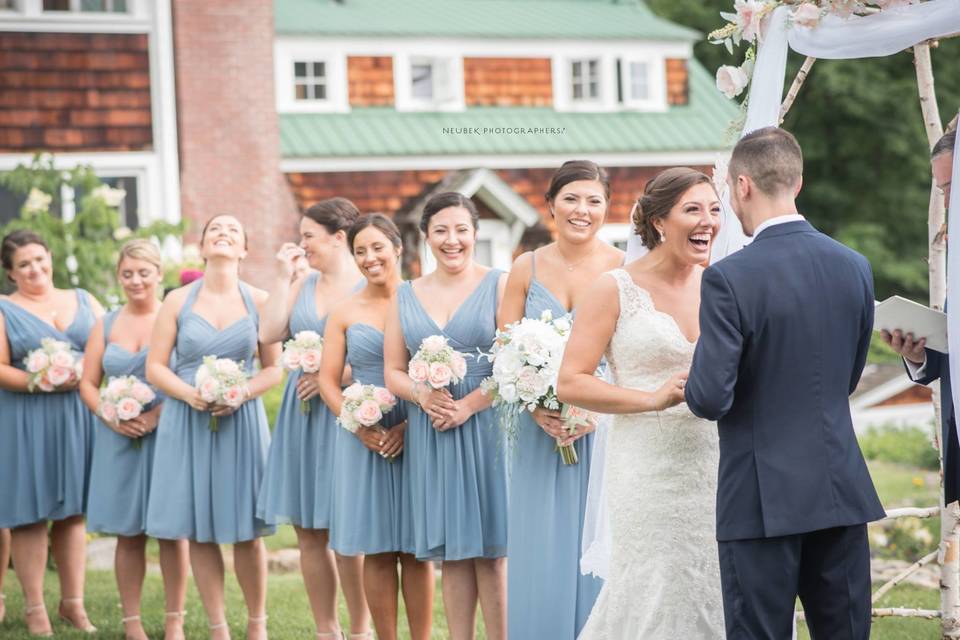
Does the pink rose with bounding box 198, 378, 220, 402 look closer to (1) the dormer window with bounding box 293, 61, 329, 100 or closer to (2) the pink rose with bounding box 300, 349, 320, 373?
(2) the pink rose with bounding box 300, 349, 320, 373

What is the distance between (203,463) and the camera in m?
7.09

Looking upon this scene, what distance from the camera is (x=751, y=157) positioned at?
12.8ft

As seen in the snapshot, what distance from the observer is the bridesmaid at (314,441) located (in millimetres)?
6762

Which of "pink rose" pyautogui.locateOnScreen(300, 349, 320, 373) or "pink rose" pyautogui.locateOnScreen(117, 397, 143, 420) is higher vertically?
"pink rose" pyautogui.locateOnScreen(300, 349, 320, 373)

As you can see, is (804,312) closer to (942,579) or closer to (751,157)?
(751,157)

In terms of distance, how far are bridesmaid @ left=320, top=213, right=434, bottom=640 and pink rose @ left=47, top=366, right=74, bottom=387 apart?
2089 millimetres

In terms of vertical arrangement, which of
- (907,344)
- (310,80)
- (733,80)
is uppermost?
(310,80)

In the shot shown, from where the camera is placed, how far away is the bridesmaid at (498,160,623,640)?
548 centimetres

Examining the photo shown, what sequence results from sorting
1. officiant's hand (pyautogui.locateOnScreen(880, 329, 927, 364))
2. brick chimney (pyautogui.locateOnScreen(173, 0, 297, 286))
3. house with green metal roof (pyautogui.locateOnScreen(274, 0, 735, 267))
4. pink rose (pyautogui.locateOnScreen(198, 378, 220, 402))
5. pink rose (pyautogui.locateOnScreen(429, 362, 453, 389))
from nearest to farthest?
officiant's hand (pyautogui.locateOnScreen(880, 329, 927, 364)), pink rose (pyautogui.locateOnScreen(429, 362, 453, 389)), pink rose (pyautogui.locateOnScreen(198, 378, 220, 402)), brick chimney (pyautogui.locateOnScreen(173, 0, 297, 286)), house with green metal roof (pyautogui.locateOnScreen(274, 0, 735, 267))

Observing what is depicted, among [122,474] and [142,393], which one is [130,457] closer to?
[122,474]

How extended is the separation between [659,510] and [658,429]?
28 centimetres

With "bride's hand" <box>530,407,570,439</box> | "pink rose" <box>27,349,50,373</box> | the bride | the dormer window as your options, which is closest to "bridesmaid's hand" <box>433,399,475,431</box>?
"bride's hand" <box>530,407,570,439</box>

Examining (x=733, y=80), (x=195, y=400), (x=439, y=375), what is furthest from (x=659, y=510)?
(x=195, y=400)

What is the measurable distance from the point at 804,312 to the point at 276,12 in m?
16.8
